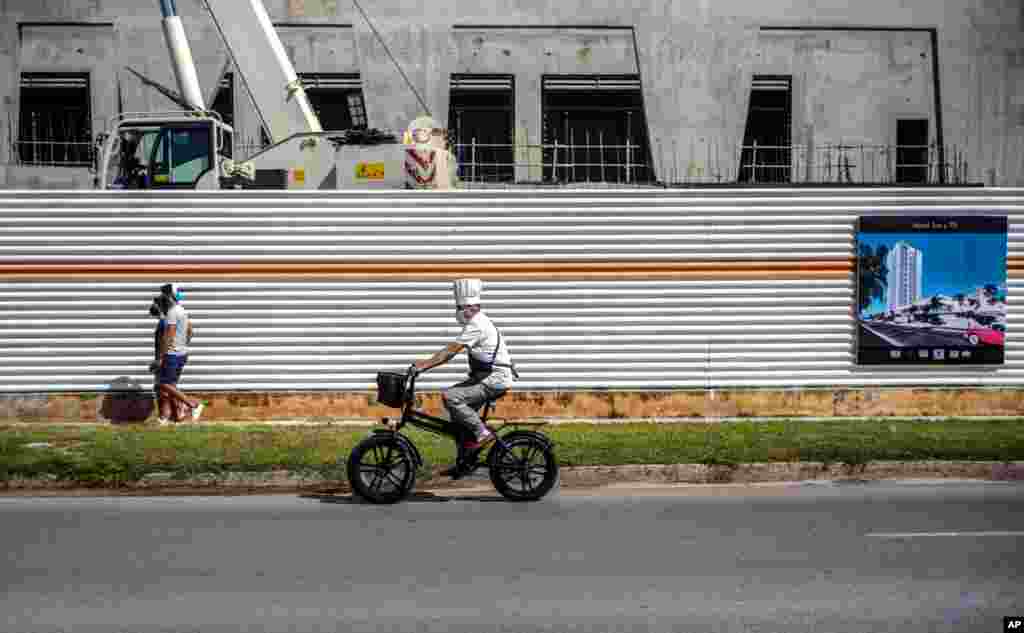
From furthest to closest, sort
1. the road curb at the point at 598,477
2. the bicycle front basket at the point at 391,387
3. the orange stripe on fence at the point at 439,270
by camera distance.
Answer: the orange stripe on fence at the point at 439,270 < the road curb at the point at 598,477 < the bicycle front basket at the point at 391,387

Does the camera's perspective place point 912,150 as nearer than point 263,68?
No

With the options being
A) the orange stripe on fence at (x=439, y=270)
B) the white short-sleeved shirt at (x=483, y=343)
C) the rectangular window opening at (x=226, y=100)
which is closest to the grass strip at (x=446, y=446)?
the white short-sleeved shirt at (x=483, y=343)

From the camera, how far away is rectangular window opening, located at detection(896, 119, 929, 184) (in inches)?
952

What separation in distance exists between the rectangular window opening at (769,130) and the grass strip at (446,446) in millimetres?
11416

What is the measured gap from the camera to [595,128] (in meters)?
24.7

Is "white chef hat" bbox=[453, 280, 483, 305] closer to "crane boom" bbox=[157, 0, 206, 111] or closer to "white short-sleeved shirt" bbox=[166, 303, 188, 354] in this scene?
"white short-sleeved shirt" bbox=[166, 303, 188, 354]

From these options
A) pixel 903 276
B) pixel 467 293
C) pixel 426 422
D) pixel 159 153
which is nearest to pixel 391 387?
pixel 426 422

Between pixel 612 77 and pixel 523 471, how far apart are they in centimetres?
1573

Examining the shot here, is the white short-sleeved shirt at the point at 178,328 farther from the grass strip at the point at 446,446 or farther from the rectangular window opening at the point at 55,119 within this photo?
the rectangular window opening at the point at 55,119

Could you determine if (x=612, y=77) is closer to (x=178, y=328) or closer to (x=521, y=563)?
(x=178, y=328)

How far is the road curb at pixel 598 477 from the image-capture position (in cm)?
1075

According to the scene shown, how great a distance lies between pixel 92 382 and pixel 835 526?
10.8m

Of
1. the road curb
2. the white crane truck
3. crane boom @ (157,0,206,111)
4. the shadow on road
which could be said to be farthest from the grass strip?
crane boom @ (157,0,206,111)

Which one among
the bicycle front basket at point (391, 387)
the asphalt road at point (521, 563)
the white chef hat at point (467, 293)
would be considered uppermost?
the white chef hat at point (467, 293)
